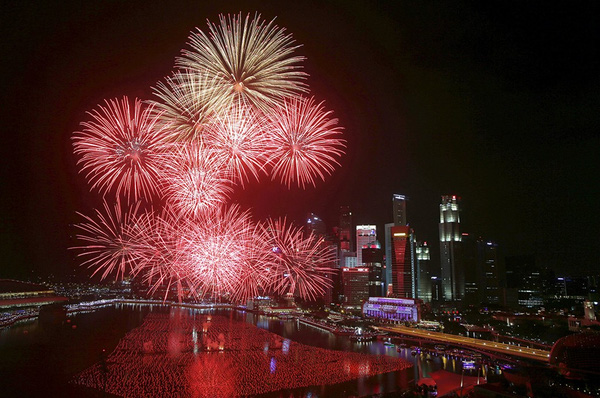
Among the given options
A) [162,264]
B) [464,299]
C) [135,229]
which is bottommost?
[464,299]

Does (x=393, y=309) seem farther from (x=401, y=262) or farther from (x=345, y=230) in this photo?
(x=345, y=230)

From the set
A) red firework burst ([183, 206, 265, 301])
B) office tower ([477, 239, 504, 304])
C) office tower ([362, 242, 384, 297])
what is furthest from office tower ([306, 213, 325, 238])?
red firework burst ([183, 206, 265, 301])

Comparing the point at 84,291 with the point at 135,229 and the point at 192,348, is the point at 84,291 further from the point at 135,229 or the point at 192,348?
the point at 135,229

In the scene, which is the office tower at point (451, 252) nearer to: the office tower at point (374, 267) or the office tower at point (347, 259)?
the office tower at point (374, 267)

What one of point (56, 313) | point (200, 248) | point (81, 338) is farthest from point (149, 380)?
point (56, 313)

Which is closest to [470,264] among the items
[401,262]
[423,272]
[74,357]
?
[423,272]

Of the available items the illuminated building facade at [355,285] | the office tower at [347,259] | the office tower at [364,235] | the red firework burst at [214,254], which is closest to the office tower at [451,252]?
the office tower at [364,235]
